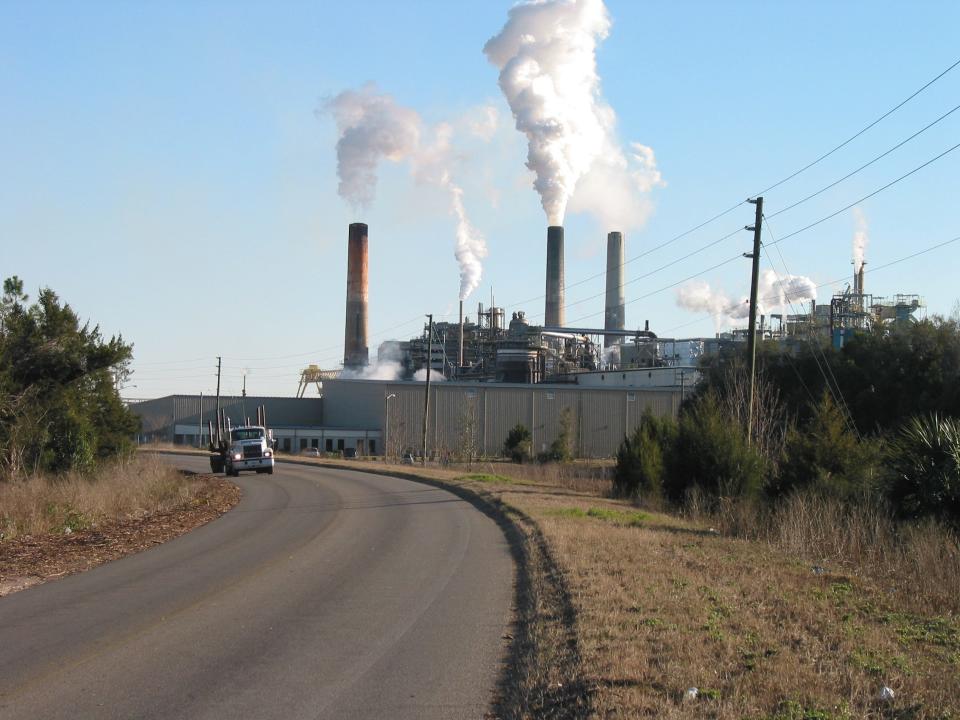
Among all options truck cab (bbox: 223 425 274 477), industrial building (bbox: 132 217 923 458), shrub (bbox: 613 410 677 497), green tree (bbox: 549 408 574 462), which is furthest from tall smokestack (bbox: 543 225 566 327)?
shrub (bbox: 613 410 677 497)

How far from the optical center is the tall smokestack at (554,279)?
77375 millimetres

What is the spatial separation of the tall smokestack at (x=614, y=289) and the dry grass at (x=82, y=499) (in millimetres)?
62692

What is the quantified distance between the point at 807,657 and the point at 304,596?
6482 millimetres

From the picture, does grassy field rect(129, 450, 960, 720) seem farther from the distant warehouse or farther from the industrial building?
the distant warehouse

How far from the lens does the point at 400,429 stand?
7525 centimetres

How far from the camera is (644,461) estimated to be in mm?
32812

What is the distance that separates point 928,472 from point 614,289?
7577 centimetres

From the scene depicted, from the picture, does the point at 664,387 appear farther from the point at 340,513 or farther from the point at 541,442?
the point at 340,513

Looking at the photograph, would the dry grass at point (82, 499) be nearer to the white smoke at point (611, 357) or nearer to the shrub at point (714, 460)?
the shrub at point (714, 460)

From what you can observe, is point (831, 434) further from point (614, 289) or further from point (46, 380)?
point (614, 289)

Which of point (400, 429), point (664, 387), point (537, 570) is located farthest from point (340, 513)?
point (664, 387)

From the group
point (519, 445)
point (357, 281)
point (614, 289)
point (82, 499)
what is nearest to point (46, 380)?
point (82, 499)

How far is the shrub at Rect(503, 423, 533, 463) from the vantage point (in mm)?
66688

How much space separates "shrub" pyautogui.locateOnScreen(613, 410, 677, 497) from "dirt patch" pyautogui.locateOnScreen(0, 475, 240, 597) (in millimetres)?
13939
